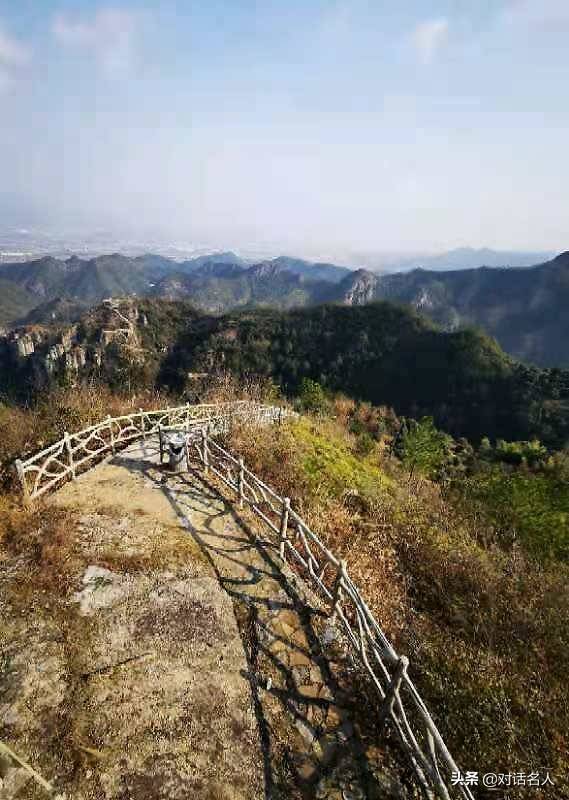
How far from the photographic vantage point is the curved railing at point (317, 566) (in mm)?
4812

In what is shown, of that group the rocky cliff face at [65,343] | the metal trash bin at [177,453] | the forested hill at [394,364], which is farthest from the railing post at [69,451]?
the rocky cliff face at [65,343]

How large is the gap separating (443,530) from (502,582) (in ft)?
10.8

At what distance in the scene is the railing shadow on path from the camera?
491 centimetres

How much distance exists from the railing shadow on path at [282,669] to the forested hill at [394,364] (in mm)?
62904

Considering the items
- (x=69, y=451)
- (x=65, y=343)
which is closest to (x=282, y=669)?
(x=69, y=451)

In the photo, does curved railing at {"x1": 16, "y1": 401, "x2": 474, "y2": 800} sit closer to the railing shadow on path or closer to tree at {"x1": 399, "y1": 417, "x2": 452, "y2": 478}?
the railing shadow on path

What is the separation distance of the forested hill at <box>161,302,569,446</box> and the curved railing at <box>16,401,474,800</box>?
5717cm

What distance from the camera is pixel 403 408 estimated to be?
81.9 meters

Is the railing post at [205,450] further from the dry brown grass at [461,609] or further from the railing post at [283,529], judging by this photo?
the railing post at [283,529]

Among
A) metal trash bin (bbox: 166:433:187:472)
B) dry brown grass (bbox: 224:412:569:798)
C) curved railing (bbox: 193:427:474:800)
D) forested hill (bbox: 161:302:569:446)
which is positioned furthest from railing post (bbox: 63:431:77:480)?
forested hill (bbox: 161:302:569:446)

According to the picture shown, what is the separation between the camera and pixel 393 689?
203 inches

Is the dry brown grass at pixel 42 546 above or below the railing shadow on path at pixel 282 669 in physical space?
above

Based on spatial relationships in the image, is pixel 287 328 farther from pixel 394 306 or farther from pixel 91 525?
pixel 91 525

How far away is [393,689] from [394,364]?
9062 centimetres
